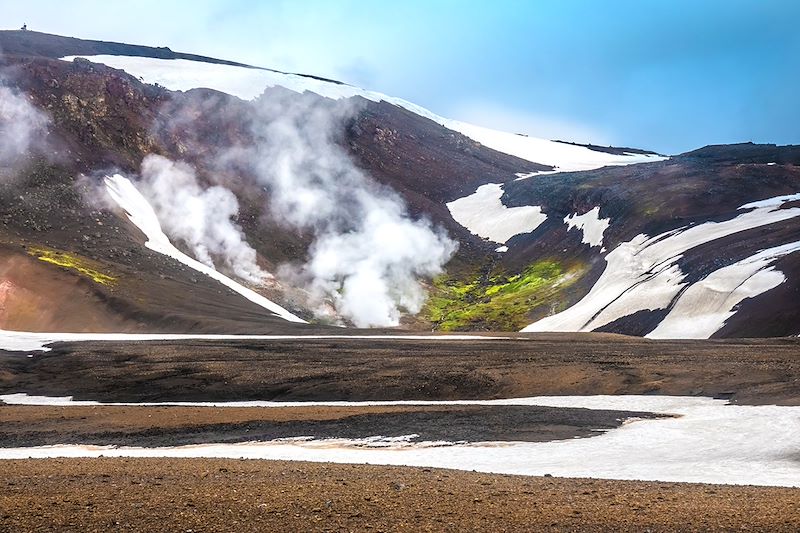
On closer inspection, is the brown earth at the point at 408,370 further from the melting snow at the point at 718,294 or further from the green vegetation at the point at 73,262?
the green vegetation at the point at 73,262

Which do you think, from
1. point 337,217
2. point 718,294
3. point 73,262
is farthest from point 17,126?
point 718,294

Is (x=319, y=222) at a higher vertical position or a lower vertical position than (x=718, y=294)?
higher

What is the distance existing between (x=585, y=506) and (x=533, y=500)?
3.70 feet

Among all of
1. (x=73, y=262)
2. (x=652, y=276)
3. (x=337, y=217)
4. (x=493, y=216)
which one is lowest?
(x=652, y=276)

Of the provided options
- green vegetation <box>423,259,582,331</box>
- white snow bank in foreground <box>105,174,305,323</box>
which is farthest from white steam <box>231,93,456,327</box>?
white snow bank in foreground <box>105,174,305,323</box>

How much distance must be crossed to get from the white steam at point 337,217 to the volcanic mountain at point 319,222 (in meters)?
0.37

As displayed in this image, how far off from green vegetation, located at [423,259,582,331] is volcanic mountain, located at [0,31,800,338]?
1.50 ft

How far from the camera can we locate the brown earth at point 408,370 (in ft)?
135

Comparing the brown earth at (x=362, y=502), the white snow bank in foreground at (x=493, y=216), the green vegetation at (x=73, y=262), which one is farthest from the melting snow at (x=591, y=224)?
the brown earth at (x=362, y=502)

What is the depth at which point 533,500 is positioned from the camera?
16.8 meters

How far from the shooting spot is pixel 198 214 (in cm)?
11256

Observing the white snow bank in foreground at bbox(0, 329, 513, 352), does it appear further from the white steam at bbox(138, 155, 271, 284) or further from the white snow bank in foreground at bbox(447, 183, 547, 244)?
the white snow bank in foreground at bbox(447, 183, 547, 244)

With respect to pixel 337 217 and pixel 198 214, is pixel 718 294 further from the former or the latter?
pixel 337 217

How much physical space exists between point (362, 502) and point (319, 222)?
113759mm
